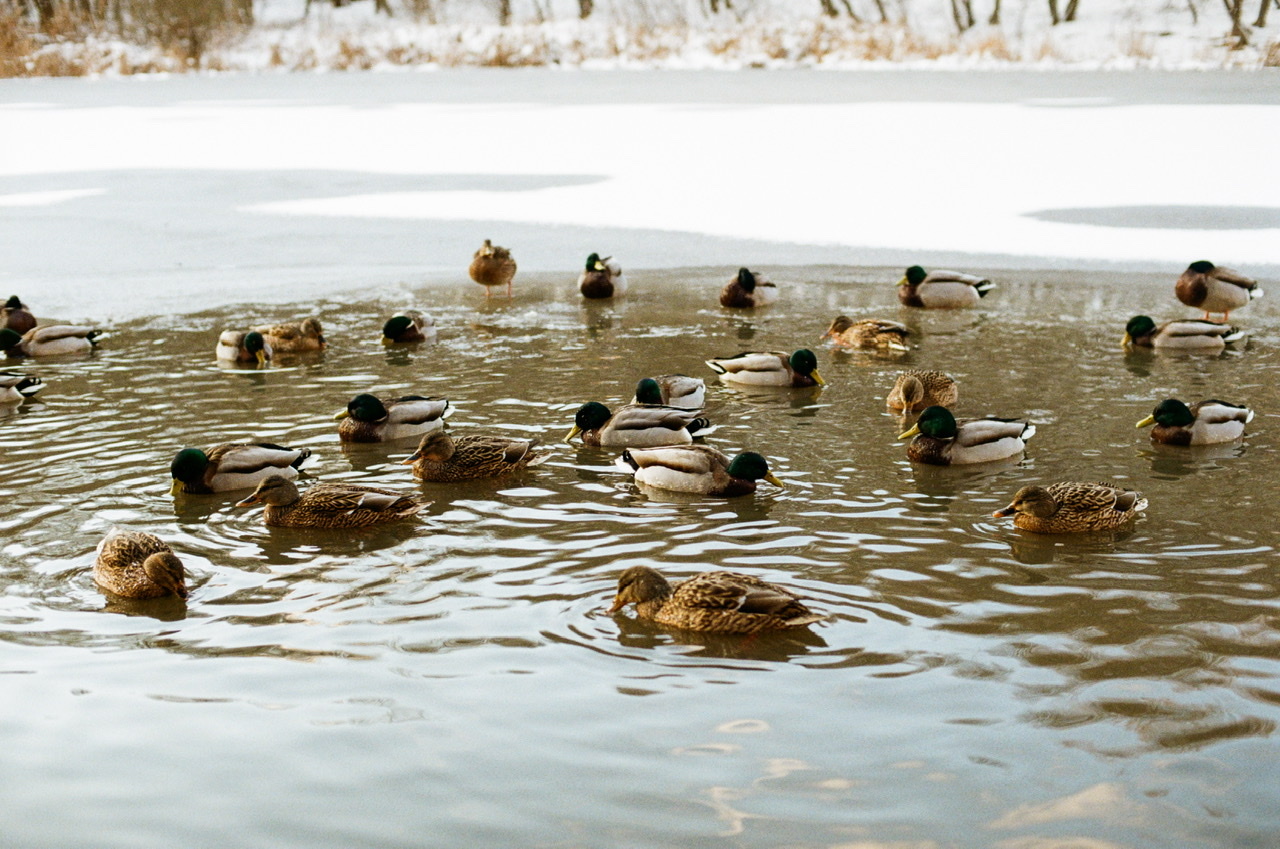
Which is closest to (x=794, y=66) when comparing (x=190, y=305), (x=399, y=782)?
(x=190, y=305)

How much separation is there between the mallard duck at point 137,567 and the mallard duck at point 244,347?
4371 mm

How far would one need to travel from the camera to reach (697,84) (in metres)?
29.9

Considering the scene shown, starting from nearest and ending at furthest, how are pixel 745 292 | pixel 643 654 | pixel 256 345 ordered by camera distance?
pixel 643 654 < pixel 256 345 < pixel 745 292

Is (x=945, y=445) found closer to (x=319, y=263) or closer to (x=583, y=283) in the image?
(x=583, y=283)

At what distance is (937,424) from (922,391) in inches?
45.8

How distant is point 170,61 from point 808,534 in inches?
1388

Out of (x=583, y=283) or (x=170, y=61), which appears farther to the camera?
(x=170, y=61)

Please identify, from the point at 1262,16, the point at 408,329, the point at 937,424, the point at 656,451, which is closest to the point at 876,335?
the point at 937,424

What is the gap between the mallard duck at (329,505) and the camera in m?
6.48

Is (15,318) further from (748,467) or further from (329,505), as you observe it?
(748,467)

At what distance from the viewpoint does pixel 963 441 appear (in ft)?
24.5

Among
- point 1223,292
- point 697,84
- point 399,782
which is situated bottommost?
point 399,782

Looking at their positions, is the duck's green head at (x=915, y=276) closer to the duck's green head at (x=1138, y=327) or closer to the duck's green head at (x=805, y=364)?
the duck's green head at (x=1138, y=327)

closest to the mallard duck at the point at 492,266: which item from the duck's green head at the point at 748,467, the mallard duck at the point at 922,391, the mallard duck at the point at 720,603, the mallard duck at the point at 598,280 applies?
the mallard duck at the point at 598,280
